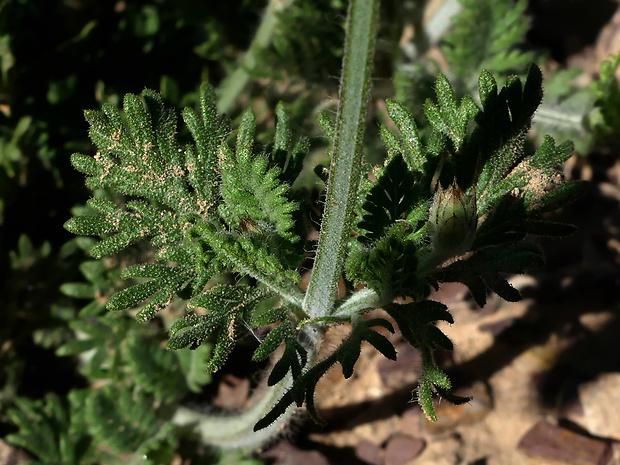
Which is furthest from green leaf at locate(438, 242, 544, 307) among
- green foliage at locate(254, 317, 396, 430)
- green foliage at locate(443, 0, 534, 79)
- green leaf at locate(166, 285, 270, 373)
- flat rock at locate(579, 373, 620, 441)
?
green foliage at locate(443, 0, 534, 79)

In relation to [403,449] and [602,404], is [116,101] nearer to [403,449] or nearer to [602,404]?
[403,449]

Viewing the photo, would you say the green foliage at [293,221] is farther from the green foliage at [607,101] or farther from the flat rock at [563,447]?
the flat rock at [563,447]

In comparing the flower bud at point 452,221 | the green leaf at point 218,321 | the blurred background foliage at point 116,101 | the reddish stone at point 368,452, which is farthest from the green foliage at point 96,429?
the flower bud at point 452,221

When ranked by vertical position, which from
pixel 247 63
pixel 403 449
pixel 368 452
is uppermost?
pixel 247 63

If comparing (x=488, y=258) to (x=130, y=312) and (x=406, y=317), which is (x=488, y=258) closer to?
(x=406, y=317)

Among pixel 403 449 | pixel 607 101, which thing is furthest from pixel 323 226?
pixel 607 101

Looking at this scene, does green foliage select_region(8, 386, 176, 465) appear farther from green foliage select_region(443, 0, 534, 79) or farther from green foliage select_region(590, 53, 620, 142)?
green foliage select_region(590, 53, 620, 142)
